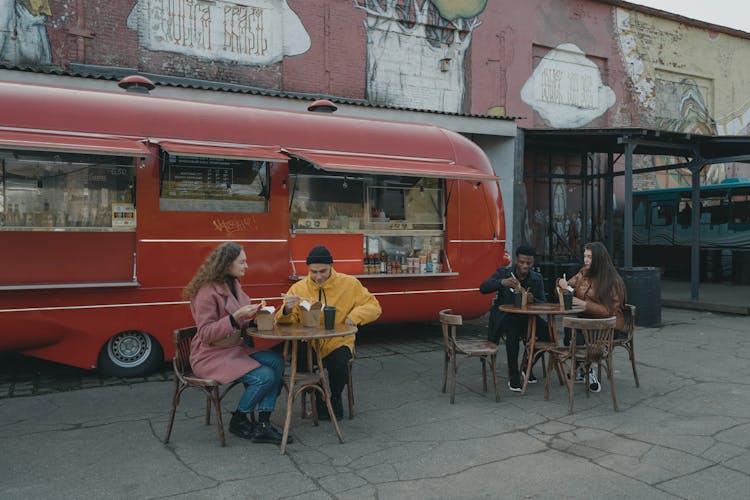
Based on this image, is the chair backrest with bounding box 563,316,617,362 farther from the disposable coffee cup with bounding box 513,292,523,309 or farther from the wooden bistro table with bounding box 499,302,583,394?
the disposable coffee cup with bounding box 513,292,523,309

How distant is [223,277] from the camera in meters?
4.57

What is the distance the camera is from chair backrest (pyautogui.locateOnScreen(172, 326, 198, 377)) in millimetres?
4559

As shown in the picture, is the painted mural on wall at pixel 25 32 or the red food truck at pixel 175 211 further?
the painted mural on wall at pixel 25 32

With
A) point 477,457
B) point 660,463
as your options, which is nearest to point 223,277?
point 477,457

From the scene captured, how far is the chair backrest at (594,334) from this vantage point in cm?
535

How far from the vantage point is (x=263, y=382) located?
4480 mm

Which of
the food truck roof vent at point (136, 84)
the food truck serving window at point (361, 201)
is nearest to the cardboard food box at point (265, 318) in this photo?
the food truck serving window at point (361, 201)

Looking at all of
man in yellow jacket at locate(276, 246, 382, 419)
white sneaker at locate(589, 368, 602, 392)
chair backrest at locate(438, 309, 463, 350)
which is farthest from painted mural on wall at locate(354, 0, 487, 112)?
man in yellow jacket at locate(276, 246, 382, 419)

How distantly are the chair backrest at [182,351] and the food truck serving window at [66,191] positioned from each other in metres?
2.22

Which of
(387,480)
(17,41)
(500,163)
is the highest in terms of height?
(17,41)

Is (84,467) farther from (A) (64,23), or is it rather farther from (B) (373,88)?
(B) (373,88)

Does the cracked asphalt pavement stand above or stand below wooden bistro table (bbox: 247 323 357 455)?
below

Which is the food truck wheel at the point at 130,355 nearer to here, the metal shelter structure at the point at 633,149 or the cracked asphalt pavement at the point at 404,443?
the cracked asphalt pavement at the point at 404,443

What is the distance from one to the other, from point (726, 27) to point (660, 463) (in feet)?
63.4
